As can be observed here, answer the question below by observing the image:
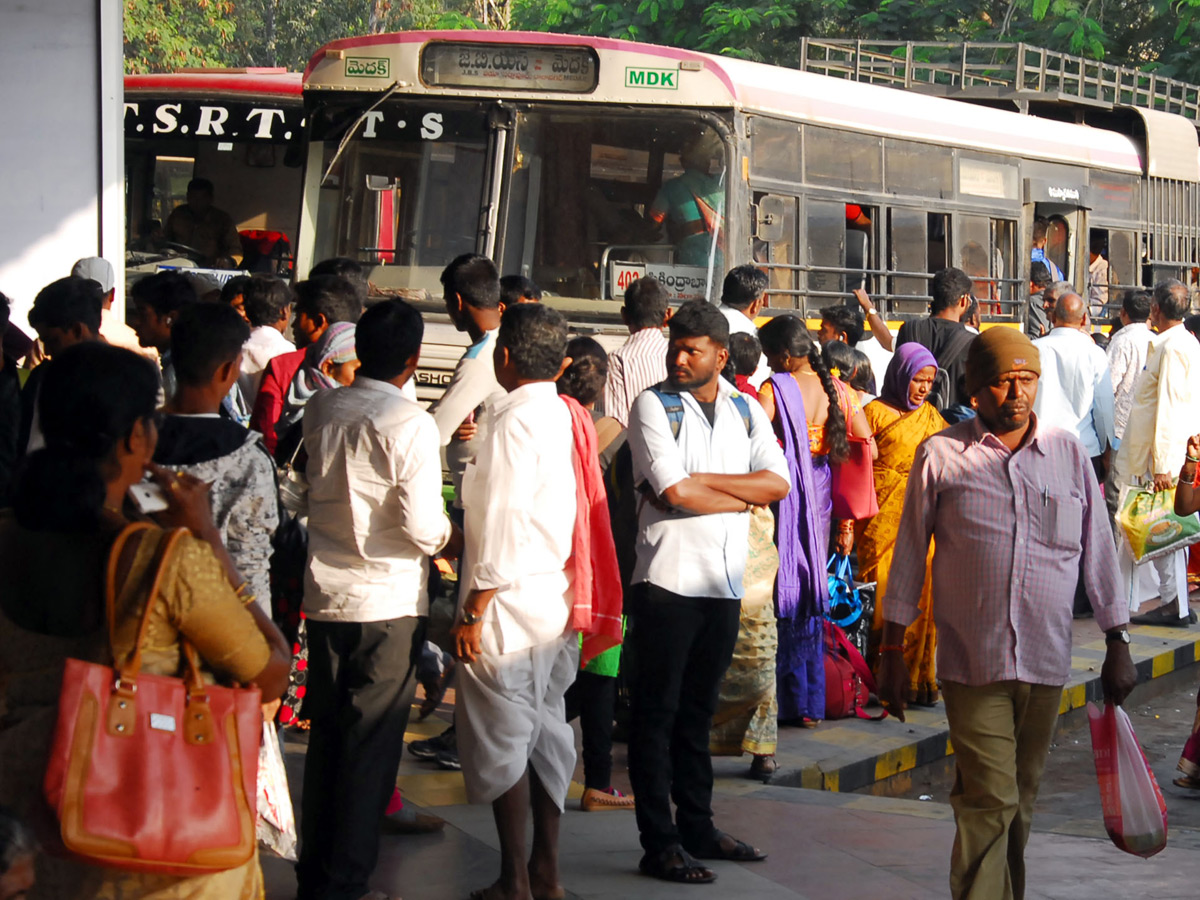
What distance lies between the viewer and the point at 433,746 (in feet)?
20.6

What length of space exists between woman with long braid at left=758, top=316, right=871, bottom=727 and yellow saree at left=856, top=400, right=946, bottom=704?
295 mm

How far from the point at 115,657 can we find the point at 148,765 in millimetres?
190

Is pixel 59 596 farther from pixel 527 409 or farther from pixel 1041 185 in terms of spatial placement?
pixel 1041 185

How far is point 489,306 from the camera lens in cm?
588

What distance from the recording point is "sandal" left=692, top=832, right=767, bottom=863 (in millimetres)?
5176

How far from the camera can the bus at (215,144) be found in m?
16.5

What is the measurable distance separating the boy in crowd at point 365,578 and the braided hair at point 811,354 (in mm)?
2848

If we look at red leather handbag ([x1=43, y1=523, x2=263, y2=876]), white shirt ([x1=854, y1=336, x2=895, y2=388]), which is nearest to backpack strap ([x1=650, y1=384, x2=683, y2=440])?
red leather handbag ([x1=43, y1=523, x2=263, y2=876])

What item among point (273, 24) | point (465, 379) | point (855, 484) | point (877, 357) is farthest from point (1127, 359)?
point (273, 24)

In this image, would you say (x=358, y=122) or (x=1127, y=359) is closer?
(x=358, y=122)

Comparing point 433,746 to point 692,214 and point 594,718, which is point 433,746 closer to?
point 594,718

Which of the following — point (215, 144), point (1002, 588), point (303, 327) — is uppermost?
point (215, 144)

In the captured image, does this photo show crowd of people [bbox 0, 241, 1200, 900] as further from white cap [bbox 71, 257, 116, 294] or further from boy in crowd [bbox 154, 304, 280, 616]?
white cap [bbox 71, 257, 116, 294]

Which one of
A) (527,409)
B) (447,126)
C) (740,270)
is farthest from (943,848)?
(447,126)
